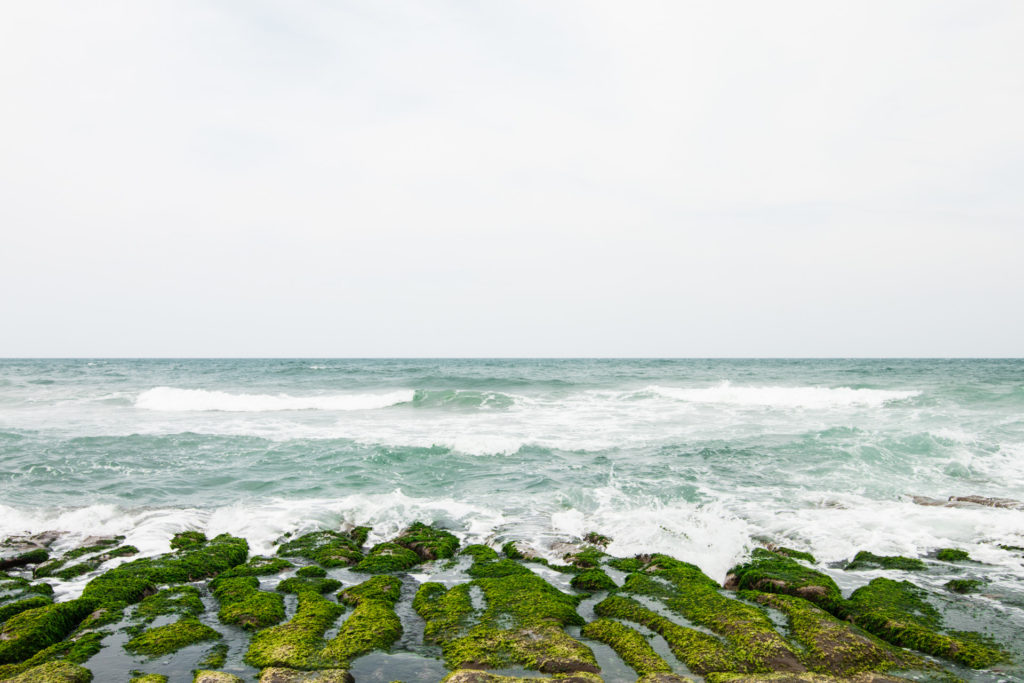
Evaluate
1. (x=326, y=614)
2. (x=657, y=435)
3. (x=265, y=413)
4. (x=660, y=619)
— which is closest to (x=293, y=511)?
(x=326, y=614)

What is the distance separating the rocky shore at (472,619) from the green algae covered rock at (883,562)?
0.04 metres

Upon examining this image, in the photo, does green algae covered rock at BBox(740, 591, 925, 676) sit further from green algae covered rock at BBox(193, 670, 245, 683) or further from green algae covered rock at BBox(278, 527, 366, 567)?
green algae covered rock at BBox(278, 527, 366, 567)

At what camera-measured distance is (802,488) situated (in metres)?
13.4

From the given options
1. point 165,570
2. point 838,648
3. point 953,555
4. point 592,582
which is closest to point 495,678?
point 592,582

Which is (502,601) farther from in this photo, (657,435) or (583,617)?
(657,435)

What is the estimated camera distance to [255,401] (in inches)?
1280

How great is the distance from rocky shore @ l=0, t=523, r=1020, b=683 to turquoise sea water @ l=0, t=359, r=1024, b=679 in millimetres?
973

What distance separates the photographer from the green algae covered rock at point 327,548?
8830mm

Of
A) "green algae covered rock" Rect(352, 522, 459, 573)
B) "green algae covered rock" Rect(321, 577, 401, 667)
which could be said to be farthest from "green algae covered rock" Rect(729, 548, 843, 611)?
"green algae covered rock" Rect(321, 577, 401, 667)

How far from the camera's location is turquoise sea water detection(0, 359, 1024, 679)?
404 inches

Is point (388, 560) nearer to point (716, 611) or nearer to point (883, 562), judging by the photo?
point (716, 611)

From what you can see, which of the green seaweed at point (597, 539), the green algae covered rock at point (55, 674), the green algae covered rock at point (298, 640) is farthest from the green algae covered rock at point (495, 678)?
the green seaweed at point (597, 539)

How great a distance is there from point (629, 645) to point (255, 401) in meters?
31.1

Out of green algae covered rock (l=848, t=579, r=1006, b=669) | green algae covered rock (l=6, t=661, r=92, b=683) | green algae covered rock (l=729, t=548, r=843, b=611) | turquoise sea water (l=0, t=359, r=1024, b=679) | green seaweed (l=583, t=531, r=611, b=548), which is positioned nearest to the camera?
green algae covered rock (l=6, t=661, r=92, b=683)
